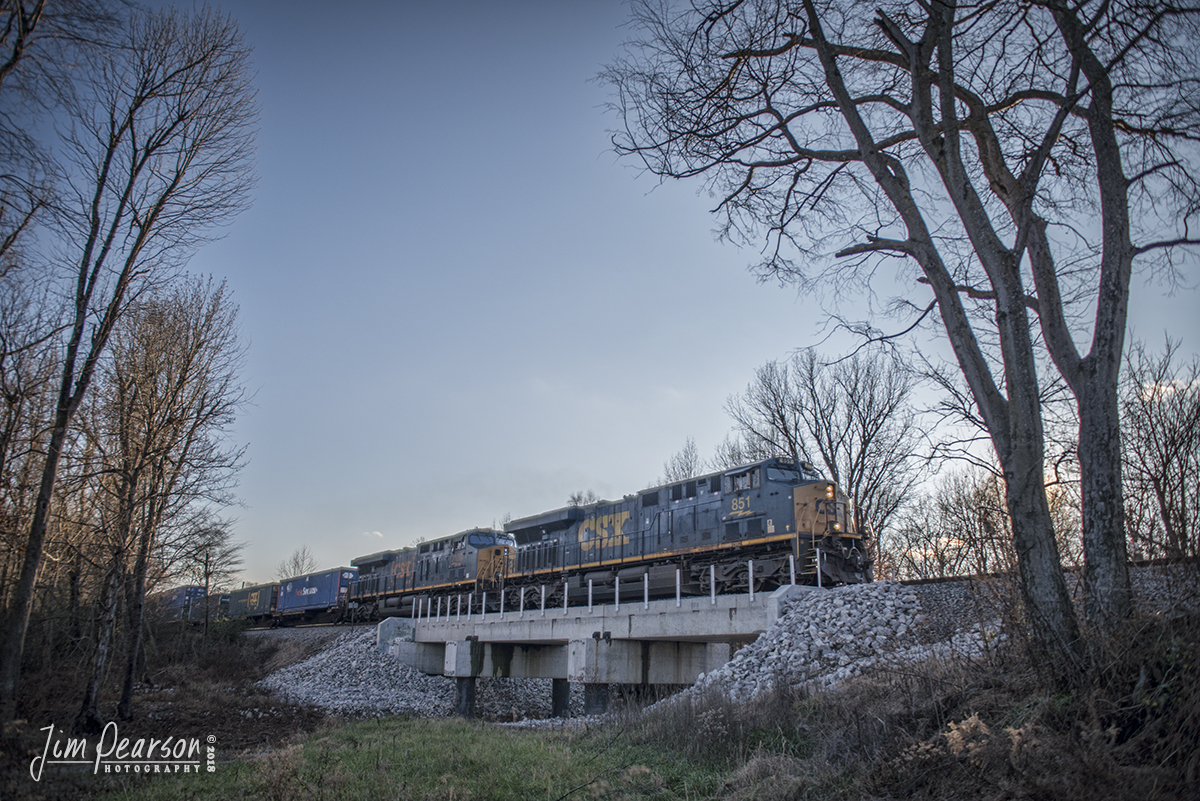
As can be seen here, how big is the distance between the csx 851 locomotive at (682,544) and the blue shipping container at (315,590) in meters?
11.3

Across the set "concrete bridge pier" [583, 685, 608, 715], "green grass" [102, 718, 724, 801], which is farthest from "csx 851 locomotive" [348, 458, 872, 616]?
"green grass" [102, 718, 724, 801]

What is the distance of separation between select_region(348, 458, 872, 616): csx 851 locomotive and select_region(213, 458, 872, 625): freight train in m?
0.03

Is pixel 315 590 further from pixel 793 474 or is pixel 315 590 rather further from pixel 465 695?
pixel 793 474

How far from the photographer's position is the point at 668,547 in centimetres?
1950

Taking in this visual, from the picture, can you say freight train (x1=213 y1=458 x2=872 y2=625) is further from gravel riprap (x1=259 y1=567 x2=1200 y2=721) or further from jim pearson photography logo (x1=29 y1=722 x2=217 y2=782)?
jim pearson photography logo (x1=29 y1=722 x2=217 y2=782)

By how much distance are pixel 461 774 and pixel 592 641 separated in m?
10.8

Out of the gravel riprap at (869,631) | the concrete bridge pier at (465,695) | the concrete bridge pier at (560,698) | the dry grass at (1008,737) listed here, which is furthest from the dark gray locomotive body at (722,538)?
the dry grass at (1008,737)

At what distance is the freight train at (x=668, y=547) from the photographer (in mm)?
16562

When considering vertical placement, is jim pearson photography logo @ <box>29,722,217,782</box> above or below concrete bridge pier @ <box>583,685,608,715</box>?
above

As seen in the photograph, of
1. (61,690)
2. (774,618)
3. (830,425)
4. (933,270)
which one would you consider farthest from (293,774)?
(830,425)

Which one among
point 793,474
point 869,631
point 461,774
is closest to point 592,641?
point 793,474

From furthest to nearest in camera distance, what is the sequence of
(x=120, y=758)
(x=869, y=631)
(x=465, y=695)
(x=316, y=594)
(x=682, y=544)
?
(x=316, y=594) < (x=465, y=695) < (x=682, y=544) < (x=869, y=631) < (x=120, y=758)

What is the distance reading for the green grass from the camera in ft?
21.1

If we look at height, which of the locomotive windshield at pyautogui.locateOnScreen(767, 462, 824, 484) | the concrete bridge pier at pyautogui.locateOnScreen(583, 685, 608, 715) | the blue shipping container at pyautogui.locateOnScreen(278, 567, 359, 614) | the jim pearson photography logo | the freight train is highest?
the locomotive windshield at pyautogui.locateOnScreen(767, 462, 824, 484)
